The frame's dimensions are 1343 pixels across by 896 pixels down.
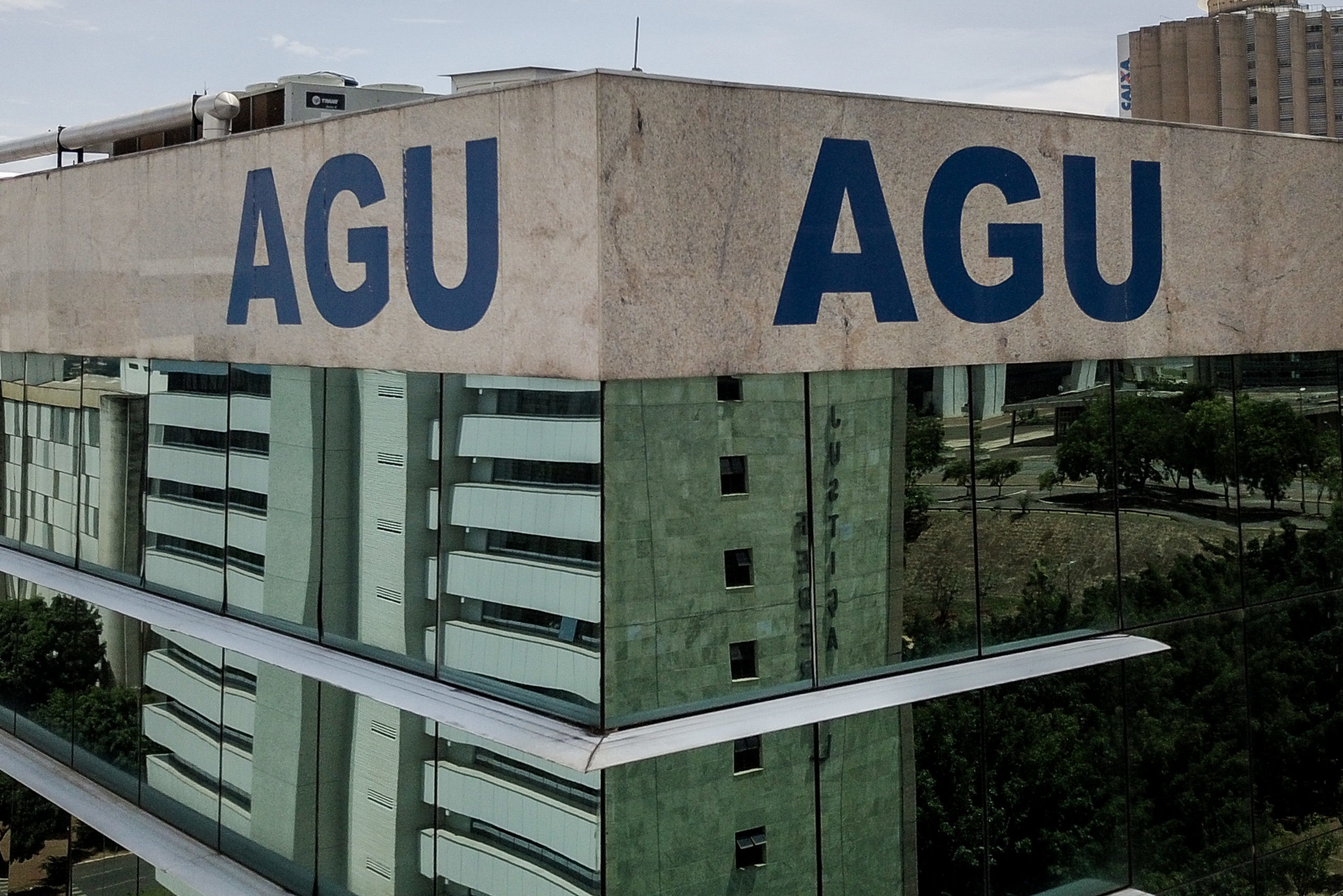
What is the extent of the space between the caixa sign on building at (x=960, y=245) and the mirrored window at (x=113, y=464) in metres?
7.82

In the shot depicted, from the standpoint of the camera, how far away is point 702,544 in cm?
1020

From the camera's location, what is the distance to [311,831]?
1255 centimetres

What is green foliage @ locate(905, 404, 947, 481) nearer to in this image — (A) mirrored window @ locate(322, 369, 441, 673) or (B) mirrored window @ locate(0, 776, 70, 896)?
(A) mirrored window @ locate(322, 369, 441, 673)

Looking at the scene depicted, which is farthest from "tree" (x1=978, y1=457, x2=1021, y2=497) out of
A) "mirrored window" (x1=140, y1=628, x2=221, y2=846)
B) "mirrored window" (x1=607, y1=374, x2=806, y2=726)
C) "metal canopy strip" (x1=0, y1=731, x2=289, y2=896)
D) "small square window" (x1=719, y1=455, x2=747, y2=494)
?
"metal canopy strip" (x1=0, y1=731, x2=289, y2=896)

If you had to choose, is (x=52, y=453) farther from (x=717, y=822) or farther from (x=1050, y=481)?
(x=1050, y=481)

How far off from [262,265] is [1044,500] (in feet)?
23.3

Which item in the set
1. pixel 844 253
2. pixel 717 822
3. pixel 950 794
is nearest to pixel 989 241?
pixel 844 253

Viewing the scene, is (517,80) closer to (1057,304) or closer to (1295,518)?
(1057,304)

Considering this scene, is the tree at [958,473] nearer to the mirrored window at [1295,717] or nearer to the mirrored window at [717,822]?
the mirrored window at [717,822]

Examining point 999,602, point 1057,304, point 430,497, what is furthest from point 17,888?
point 1057,304

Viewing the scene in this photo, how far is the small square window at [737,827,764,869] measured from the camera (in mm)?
10391

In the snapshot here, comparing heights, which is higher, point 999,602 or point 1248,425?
point 1248,425

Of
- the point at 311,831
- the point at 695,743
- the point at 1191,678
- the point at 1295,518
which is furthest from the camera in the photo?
the point at 1295,518

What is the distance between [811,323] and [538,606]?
281cm
